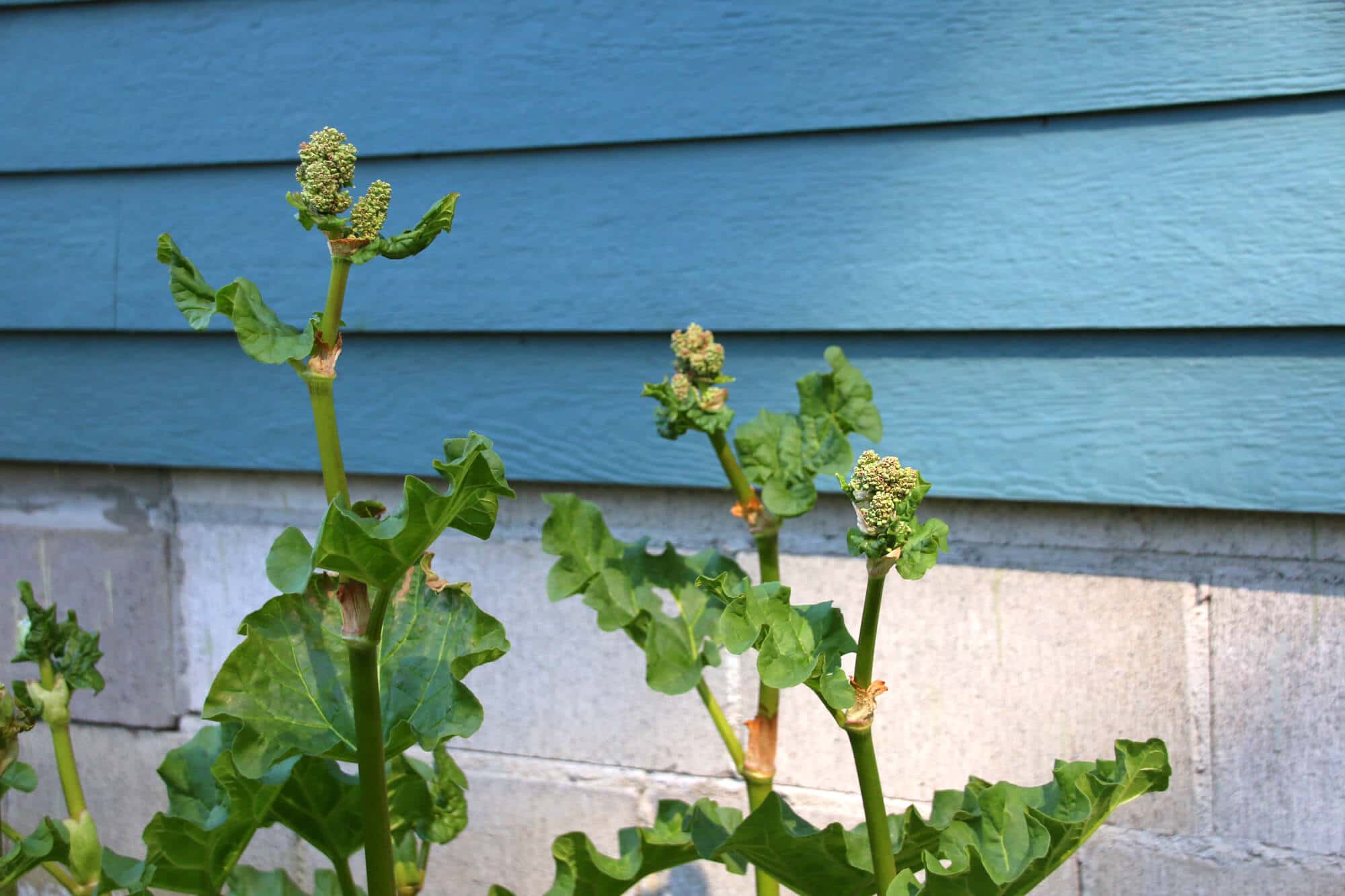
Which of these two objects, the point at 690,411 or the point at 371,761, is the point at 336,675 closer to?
the point at 371,761

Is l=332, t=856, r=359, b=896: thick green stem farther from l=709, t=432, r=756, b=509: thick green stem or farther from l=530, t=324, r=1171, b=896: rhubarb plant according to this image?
l=709, t=432, r=756, b=509: thick green stem

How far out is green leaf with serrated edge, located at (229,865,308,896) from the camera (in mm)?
1128

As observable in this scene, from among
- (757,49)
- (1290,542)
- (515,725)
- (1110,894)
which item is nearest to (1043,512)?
(1290,542)

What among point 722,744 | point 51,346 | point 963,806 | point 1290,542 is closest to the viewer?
point 963,806

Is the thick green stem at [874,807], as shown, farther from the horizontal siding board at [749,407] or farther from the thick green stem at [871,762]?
the horizontal siding board at [749,407]

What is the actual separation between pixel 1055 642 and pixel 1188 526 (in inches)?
8.1

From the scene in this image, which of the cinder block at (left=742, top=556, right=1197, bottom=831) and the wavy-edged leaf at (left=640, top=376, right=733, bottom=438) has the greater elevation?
the wavy-edged leaf at (left=640, top=376, right=733, bottom=438)

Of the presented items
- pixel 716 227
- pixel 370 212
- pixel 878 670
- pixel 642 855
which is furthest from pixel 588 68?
pixel 642 855

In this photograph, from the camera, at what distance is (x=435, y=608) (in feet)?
2.98

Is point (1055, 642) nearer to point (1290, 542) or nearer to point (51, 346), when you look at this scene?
point (1290, 542)

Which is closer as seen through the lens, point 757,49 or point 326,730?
point 326,730

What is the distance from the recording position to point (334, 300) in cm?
76

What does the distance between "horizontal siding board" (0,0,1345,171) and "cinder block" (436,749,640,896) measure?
859 millimetres

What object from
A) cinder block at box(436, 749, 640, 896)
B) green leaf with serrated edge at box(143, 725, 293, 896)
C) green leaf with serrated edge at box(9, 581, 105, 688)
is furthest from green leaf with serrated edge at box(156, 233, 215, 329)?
cinder block at box(436, 749, 640, 896)
